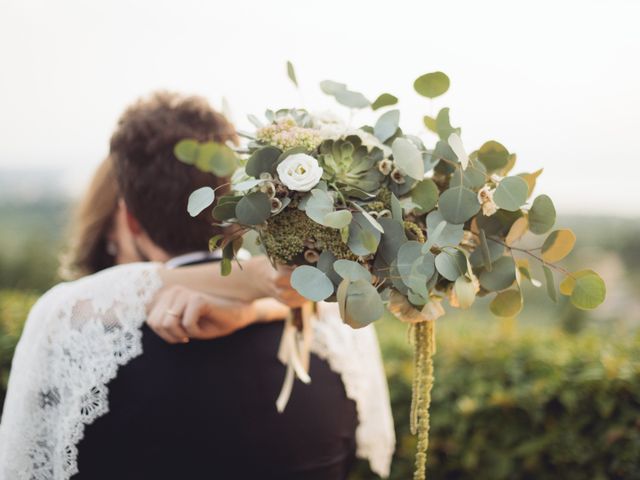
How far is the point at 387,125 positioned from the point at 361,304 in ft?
1.52

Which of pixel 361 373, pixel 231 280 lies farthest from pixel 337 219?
pixel 361 373

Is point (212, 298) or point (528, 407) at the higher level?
point (212, 298)

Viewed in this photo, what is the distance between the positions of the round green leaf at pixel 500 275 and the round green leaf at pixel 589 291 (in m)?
0.16

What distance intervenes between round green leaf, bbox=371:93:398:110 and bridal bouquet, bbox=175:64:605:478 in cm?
5

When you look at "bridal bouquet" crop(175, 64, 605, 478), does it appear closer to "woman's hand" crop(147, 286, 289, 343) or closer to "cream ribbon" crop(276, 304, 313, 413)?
"woman's hand" crop(147, 286, 289, 343)

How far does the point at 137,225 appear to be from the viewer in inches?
69.2

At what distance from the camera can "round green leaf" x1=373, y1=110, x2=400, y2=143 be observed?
1.30 meters

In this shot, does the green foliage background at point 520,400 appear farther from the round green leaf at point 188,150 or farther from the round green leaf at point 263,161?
the round green leaf at point 263,161

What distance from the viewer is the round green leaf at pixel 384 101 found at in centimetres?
133

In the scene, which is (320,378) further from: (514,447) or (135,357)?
(514,447)

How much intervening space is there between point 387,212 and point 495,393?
1.52 meters

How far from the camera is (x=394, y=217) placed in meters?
1.13

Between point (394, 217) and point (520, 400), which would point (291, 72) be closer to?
point (394, 217)

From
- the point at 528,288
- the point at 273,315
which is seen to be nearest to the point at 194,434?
the point at 273,315
